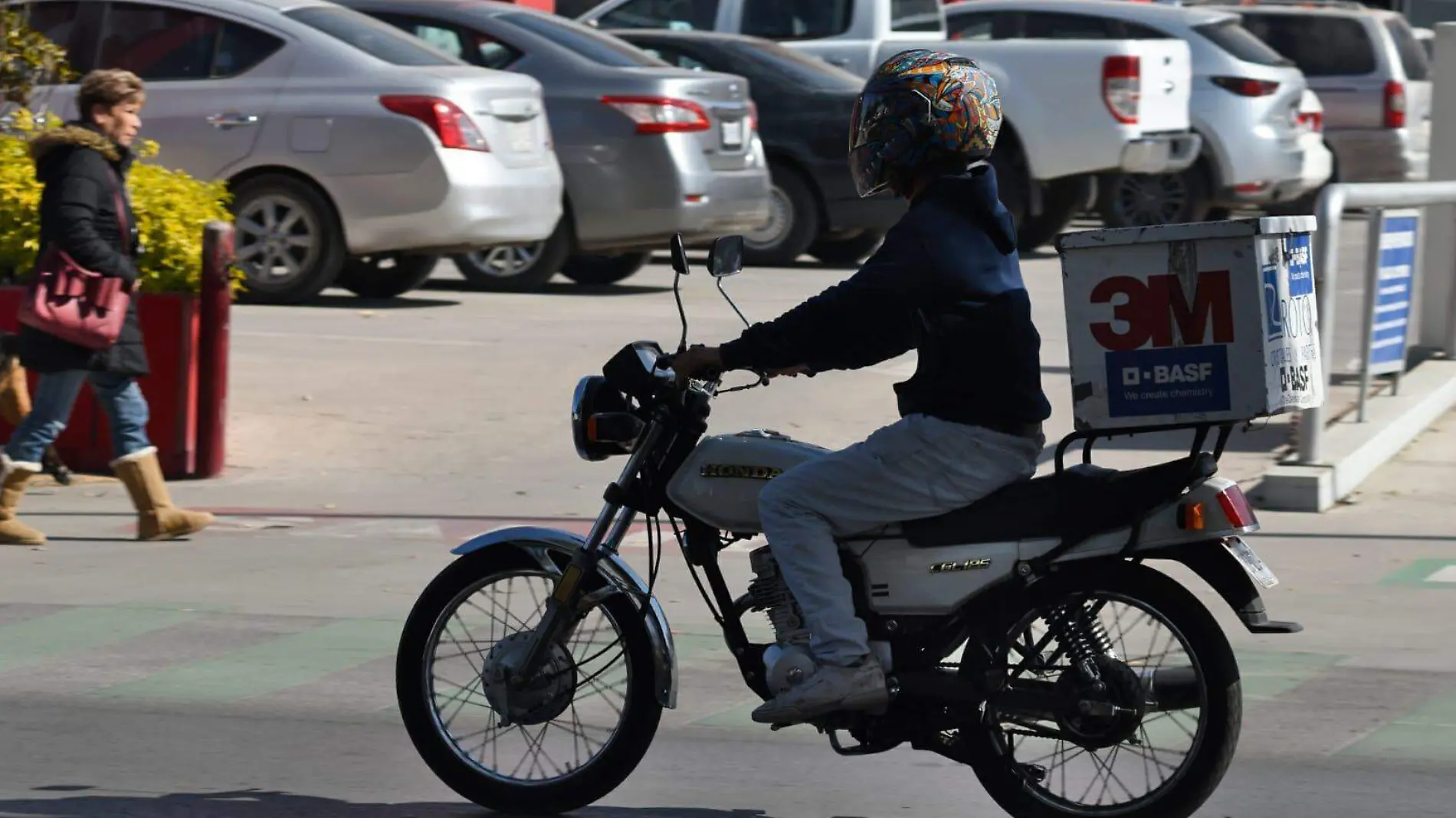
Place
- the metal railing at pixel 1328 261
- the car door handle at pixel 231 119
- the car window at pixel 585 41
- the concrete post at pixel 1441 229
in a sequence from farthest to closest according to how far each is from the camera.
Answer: the car window at pixel 585 41, the car door handle at pixel 231 119, the concrete post at pixel 1441 229, the metal railing at pixel 1328 261

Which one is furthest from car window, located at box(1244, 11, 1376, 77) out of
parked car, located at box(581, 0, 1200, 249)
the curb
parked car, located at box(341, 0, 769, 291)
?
the curb

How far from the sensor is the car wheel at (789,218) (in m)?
17.6

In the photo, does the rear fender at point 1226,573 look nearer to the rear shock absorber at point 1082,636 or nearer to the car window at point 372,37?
the rear shock absorber at point 1082,636

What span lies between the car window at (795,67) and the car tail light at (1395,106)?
263 inches

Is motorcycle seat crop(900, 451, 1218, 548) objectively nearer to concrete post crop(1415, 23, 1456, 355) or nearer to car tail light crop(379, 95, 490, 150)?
concrete post crop(1415, 23, 1456, 355)

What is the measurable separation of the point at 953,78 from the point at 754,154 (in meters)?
11.0

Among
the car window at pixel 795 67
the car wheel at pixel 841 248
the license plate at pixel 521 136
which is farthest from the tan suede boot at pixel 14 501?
the car wheel at pixel 841 248

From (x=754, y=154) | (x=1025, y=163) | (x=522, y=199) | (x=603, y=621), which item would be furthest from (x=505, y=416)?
(x=1025, y=163)

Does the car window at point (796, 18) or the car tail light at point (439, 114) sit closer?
the car tail light at point (439, 114)

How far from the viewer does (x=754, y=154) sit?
52.1 ft

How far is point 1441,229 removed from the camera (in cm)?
1306

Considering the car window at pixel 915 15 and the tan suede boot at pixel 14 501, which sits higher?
the tan suede boot at pixel 14 501

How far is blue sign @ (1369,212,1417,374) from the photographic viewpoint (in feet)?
36.4

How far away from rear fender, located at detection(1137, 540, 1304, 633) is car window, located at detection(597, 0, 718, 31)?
593 inches
